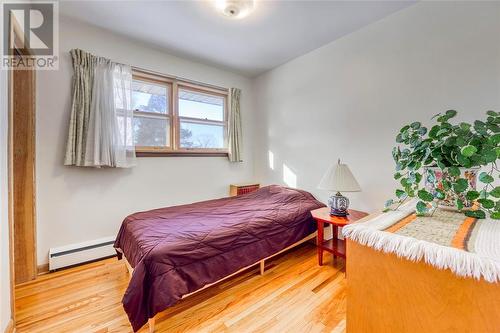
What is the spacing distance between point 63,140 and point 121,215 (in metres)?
1.00

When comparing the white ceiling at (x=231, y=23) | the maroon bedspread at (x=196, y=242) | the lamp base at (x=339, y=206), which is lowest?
the maroon bedspread at (x=196, y=242)

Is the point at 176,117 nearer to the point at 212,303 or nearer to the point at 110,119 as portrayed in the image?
the point at 110,119

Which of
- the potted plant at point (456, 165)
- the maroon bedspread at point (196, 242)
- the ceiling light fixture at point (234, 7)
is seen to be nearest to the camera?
the potted plant at point (456, 165)

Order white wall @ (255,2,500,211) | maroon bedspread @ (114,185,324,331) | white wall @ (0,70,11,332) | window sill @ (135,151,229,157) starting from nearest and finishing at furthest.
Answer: white wall @ (0,70,11,332), maroon bedspread @ (114,185,324,331), white wall @ (255,2,500,211), window sill @ (135,151,229,157)

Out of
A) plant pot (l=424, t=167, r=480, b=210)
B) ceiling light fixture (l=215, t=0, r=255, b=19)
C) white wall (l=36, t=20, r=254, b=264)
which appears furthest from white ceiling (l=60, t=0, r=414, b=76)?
plant pot (l=424, t=167, r=480, b=210)

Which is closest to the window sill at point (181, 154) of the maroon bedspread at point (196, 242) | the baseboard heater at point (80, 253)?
the maroon bedspread at point (196, 242)

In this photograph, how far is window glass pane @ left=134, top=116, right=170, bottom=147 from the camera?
2.65 metres

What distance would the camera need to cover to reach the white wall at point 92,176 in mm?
2078

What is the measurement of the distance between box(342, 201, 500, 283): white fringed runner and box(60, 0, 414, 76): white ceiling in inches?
80.3

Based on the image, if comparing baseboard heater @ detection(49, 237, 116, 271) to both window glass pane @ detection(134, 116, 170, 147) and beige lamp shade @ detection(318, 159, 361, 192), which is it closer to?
window glass pane @ detection(134, 116, 170, 147)

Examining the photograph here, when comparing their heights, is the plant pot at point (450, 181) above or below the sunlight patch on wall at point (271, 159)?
below

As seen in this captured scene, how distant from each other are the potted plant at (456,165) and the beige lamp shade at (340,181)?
0.89 metres

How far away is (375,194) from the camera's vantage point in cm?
221

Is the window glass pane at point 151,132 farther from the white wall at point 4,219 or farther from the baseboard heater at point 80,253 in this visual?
the white wall at point 4,219
